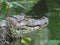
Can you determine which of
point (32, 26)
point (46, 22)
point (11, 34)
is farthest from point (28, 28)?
point (11, 34)

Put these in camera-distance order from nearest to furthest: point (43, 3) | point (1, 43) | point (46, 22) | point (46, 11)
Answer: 1. point (1, 43)
2. point (46, 22)
3. point (46, 11)
4. point (43, 3)

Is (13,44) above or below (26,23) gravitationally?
above

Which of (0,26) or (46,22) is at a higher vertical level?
(0,26)

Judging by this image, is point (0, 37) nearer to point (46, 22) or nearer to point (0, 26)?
point (0, 26)

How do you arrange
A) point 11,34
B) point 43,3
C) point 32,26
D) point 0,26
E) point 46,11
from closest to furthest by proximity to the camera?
point 11,34, point 0,26, point 32,26, point 46,11, point 43,3

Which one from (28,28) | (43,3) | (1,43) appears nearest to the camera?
(1,43)

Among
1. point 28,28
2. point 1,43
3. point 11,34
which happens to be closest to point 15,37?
point 11,34

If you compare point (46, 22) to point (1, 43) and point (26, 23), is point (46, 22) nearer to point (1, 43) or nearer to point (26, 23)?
point (26, 23)

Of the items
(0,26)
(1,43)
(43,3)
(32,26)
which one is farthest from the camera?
(43,3)

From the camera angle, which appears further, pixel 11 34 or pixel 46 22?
pixel 46 22
